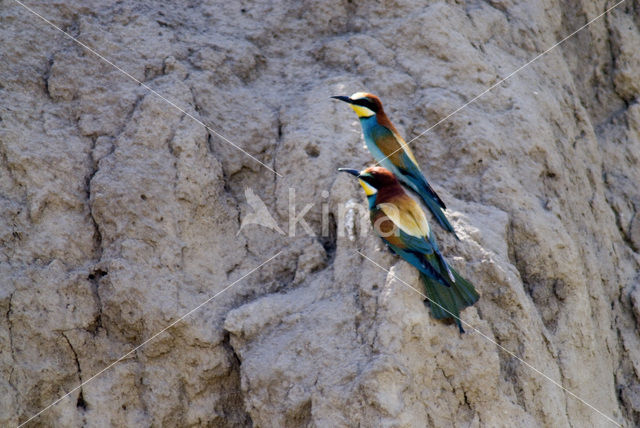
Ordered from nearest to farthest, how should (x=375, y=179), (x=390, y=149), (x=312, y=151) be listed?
(x=375, y=179)
(x=390, y=149)
(x=312, y=151)

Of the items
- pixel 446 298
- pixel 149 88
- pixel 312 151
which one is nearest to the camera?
pixel 446 298

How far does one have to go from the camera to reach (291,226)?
264cm

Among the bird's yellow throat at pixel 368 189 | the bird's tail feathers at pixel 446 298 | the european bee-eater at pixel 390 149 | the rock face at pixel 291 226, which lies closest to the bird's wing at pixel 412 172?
Result: the european bee-eater at pixel 390 149

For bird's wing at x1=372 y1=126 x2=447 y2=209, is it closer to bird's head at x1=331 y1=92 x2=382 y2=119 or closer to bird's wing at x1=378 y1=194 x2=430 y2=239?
bird's head at x1=331 y1=92 x2=382 y2=119

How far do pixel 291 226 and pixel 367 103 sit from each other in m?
0.51

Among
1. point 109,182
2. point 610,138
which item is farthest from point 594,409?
point 109,182

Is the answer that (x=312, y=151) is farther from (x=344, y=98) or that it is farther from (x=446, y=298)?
(x=446, y=298)

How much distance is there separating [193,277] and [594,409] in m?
1.46

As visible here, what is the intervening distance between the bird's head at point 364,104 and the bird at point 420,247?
0.35 metres

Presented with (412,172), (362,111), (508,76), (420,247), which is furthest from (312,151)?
(508,76)

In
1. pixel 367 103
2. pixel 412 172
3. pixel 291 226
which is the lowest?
pixel 291 226

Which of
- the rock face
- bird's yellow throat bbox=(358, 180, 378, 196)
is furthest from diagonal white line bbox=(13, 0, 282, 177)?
bird's yellow throat bbox=(358, 180, 378, 196)

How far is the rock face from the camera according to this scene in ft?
7.50

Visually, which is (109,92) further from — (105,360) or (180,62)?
(105,360)
